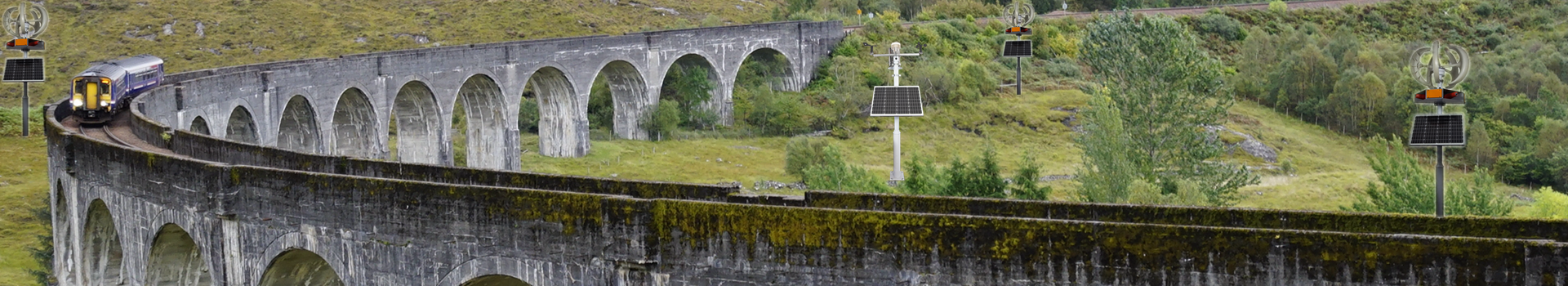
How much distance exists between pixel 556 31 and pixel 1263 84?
34311mm

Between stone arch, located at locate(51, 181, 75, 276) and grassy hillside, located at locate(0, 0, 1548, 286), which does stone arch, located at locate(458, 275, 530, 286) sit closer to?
stone arch, located at locate(51, 181, 75, 276)

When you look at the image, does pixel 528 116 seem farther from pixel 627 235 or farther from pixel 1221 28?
pixel 627 235

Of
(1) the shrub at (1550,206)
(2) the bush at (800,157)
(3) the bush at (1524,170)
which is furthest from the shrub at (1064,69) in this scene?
(1) the shrub at (1550,206)

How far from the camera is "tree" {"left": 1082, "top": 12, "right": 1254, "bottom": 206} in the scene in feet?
140

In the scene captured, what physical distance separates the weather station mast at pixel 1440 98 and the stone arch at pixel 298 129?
31410 mm

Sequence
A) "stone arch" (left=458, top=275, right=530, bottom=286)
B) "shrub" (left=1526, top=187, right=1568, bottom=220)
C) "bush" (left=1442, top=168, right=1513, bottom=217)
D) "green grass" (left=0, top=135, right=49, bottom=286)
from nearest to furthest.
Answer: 1. "stone arch" (left=458, top=275, right=530, bottom=286)
2. "bush" (left=1442, top=168, right=1513, bottom=217)
3. "green grass" (left=0, top=135, right=49, bottom=286)
4. "shrub" (left=1526, top=187, right=1568, bottom=220)

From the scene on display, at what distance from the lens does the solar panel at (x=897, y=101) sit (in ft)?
116

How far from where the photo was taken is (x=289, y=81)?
39.7 m

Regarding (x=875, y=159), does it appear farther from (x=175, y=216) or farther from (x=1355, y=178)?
(x=175, y=216)

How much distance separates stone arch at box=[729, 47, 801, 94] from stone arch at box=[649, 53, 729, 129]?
437 cm

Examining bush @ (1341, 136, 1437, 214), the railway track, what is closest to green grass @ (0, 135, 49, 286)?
bush @ (1341, 136, 1437, 214)

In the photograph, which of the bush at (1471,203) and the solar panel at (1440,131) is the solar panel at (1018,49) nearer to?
the bush at (1471,203)

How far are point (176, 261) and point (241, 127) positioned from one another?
13.8 meters

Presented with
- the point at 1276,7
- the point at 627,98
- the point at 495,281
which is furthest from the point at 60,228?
the point at 1276,7
